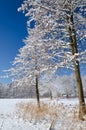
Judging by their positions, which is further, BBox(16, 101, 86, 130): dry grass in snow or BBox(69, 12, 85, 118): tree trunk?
BBox(69, 12, 85, 118): tree trunk

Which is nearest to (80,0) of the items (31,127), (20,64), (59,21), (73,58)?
(59,21)

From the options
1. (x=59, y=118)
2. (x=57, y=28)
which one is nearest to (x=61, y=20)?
(x=57, y=28)

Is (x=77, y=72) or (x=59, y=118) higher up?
(x=77, y=72)

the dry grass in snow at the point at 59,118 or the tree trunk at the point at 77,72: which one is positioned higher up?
the tree trunk at the point at 77,72

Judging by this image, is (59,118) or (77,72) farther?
(77,72)

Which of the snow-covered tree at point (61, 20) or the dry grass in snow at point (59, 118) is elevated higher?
the snow-covered tree at point (61, 20)

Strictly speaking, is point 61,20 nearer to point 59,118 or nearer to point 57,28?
point 57,28

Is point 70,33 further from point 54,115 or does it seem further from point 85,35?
point 54,115

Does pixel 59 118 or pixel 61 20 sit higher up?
pixel 61 20

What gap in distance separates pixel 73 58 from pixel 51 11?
3.01 metres

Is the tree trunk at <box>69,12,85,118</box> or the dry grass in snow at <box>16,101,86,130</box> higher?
the tree trunk at <box>69,12,85,118</box>

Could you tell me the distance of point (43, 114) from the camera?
14.9 meters

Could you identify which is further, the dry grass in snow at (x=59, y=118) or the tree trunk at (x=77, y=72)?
the tree trunk at (x=77, y=72)

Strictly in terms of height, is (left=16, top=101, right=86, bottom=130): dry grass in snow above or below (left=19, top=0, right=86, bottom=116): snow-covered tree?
below
